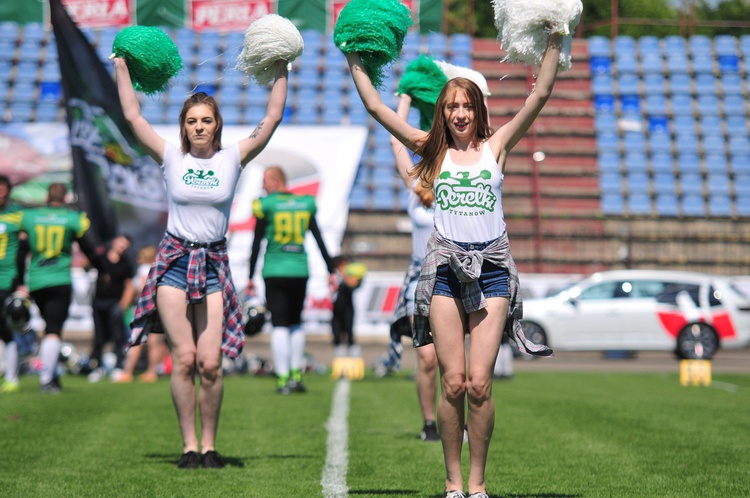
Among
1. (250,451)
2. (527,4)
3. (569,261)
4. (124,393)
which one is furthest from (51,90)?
(527,4)

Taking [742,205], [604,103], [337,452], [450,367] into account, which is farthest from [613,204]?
[450,367]

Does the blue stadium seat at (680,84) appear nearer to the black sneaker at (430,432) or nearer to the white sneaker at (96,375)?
the white sneaker at (96,375)

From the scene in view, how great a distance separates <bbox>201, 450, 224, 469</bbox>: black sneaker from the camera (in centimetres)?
572

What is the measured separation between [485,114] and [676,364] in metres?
16.1

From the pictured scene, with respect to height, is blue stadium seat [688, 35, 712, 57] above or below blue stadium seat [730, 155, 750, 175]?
above

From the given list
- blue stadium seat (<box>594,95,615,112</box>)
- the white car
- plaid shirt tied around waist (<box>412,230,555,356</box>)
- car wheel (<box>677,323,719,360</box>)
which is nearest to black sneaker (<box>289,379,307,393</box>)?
plaid shirt tied around waist (<box>412,230,555,356</box>)

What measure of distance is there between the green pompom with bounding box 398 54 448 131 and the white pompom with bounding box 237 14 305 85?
1.07 m

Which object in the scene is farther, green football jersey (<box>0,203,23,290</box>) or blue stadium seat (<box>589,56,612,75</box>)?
blue stadium seat (<box>589,56,612,75</box>)

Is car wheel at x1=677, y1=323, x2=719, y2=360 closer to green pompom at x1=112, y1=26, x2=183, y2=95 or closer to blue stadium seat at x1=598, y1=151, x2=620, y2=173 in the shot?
blue stadium seat at x1=598, y1=151, x2=620, y2=173

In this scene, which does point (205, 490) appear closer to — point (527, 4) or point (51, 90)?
point (527, 4)

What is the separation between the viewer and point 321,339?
2227 centimetres

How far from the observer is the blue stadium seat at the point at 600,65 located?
31203mm

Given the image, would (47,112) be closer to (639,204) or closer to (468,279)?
(639,204)

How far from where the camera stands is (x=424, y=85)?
6.60 metres
